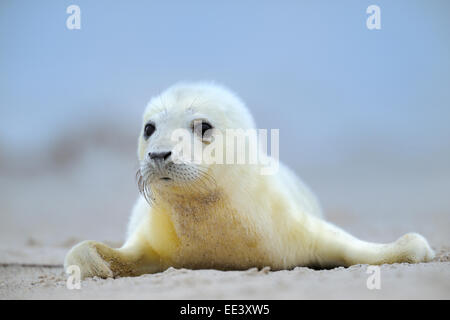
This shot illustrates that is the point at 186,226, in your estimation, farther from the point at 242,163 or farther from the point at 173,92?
the point at 173,92

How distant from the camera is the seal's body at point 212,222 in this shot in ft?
9.72

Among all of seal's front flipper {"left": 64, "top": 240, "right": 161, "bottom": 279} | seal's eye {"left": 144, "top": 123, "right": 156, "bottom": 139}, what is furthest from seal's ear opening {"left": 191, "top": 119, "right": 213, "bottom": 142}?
seal's front flipper {"left": 64, "top": 240, "right": 161, "bottom": 279}

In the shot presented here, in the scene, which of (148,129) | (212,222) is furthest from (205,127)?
(212,222)

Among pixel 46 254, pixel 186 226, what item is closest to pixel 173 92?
pixel 186 226

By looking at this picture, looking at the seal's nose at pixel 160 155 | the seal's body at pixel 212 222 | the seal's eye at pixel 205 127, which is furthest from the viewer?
the seal's eye at pixel 205 127

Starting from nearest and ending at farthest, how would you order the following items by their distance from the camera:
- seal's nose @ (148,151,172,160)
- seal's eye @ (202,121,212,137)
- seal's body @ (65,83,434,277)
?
seal's nose @ (148,151,172,160), seal's body @ (65,83,434,277), seal's eye @ (202,121,212,137)

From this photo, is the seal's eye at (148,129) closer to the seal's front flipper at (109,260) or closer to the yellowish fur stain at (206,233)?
the yellowish fur stain at (206,233)

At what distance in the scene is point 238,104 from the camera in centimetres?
347

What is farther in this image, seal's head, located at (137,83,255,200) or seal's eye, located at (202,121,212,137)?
seal's eye, located at (202,121,212,137)

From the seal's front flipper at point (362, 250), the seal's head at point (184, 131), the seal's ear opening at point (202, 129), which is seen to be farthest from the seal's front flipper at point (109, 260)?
the seal's front flipper at point (362, 250)

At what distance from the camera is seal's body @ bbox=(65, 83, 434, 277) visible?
296 cm

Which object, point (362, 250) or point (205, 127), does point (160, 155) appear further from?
point (362, 250)

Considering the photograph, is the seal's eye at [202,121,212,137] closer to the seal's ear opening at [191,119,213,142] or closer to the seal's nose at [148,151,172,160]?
the seal's ear opening at [191,119,213,142]

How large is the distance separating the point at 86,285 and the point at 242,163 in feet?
3.61
